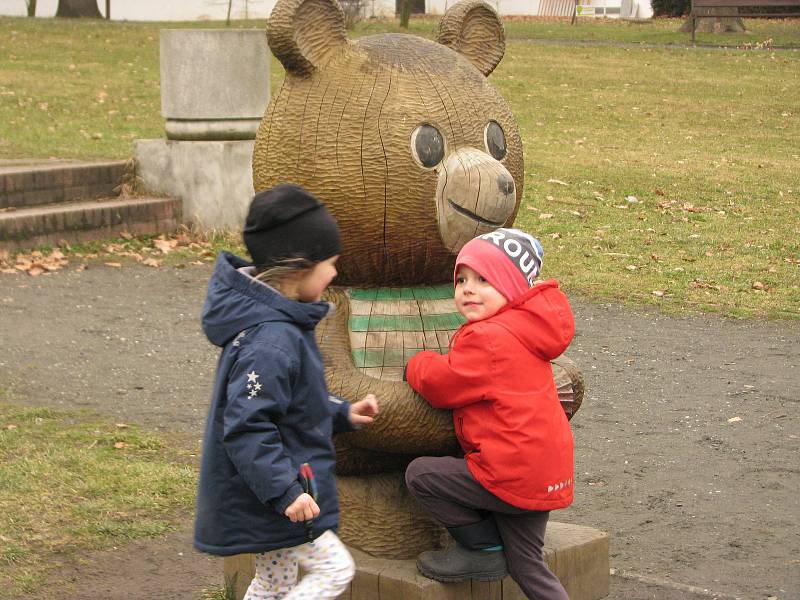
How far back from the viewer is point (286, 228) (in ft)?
10.6

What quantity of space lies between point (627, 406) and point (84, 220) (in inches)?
217

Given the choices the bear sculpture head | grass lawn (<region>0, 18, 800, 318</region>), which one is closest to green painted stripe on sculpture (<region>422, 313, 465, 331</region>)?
the bear sculpture head

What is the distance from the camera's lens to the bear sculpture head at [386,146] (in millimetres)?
3779

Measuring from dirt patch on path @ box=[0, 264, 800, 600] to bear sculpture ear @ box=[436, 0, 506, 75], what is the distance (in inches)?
75.5

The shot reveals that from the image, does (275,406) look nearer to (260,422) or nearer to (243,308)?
(260,422)

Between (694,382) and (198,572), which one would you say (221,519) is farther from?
(694,382)

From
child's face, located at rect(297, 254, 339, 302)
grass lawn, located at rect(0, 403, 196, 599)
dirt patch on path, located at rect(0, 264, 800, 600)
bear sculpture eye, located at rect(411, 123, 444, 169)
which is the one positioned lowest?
dirt patch on path, located at rect(0, 264, 800, 600)

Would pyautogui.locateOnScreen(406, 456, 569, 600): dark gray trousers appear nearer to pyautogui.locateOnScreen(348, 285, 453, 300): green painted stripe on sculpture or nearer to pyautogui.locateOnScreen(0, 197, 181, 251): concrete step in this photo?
pyautogui.locateOnScreen(348, 285, 453, 300): green painted stripe on sculpture

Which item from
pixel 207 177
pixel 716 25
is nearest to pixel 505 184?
pixel 207 177

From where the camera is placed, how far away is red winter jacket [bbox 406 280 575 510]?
3.48 m

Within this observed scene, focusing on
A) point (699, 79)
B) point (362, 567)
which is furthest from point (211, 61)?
point (699, 79)

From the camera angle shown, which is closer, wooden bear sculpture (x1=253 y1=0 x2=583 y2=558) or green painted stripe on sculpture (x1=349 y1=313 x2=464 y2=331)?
wooden bear sculpture (x1=253 y1=0 x2=583 y2=558)

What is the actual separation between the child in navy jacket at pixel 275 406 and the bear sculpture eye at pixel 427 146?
622 mm

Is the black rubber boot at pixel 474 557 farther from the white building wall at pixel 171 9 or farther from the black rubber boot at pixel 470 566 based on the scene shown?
the white building wall at pixel 171 9
